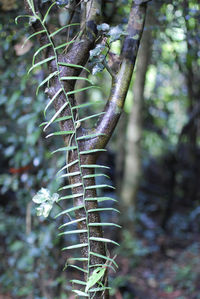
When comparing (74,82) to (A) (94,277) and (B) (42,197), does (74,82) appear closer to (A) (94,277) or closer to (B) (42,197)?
(B) (42,197)

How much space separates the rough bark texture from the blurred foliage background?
0.4 inches

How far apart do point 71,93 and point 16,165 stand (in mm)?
1298

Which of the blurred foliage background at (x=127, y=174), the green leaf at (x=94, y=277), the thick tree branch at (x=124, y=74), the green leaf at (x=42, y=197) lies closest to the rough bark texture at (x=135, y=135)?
the blurred foliage background at (x=127, y=174)

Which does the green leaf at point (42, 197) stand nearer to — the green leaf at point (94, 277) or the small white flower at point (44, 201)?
the small white flower at point (44, 201)

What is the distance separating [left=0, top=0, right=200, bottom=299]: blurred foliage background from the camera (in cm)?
153

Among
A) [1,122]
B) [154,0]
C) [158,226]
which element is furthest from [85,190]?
[158,226]

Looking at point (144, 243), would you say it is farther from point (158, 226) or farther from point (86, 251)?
point (86, 251)

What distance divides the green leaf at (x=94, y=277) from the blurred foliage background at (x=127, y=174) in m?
0.31

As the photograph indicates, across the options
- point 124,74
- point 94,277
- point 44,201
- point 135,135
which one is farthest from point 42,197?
point 135,135

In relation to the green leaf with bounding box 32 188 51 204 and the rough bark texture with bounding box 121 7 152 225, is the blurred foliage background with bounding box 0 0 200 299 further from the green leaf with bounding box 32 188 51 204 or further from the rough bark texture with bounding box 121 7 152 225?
the green leaf with bounding box 32 188 51 204

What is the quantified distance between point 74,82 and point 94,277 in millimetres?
488

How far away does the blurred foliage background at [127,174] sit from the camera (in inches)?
60.4

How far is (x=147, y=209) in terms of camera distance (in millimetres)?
4137

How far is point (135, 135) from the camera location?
299cm
